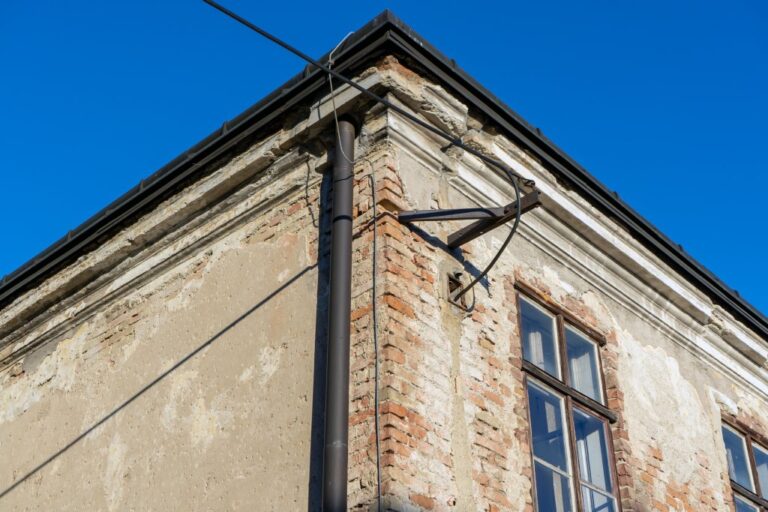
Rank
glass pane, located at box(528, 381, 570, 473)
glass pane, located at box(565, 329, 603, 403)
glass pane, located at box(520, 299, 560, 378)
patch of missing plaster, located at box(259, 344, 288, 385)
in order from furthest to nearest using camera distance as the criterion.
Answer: glass pane, located at box(565, 329, 603, 403) → glass pane, located at box(520, 299, 560, 378) → glass pane, located at box(528, 381, 570, 473) → patch of missing plaster, located at box(259, 344, 288, 385)

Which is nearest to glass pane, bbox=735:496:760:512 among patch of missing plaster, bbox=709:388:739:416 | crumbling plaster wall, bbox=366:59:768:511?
crumbling plaster wall, bbox=366:59:768:511

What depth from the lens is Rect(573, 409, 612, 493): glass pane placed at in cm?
632

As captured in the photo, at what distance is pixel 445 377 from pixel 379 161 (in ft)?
4.65

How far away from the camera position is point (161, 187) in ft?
23.7

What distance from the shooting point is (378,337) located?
17.3 feet

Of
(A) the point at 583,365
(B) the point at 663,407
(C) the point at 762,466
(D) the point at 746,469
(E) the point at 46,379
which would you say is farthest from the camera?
(C) the point at 762,466

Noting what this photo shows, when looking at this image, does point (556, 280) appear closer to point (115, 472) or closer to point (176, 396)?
point (176, 396)

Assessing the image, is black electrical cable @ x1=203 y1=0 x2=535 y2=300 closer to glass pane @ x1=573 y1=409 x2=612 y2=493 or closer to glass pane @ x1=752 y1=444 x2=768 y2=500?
glass pane @ x1=573 y1=409 x2=612 y2=493

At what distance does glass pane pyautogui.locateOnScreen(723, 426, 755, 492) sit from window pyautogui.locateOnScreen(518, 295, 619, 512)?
1.73 meters

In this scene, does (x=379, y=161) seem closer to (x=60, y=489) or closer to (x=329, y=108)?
(x=329, y=108)

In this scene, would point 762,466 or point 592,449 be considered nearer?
point 592,449

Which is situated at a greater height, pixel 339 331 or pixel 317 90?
pixel 317 90

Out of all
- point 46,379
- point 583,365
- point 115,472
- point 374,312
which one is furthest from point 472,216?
point 46,379

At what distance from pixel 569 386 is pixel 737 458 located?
2315mm
